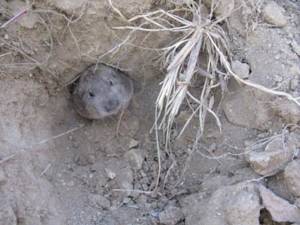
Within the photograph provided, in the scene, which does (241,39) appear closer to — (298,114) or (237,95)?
(237,95)

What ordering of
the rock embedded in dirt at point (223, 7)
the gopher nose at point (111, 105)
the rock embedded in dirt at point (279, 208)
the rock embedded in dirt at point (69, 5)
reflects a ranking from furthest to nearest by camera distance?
the gopher nose at point (111, 105)
the rock embedded in dirt at point (223, 7)
the rock embedded in dirt at point (69, 5)
the rock embedded in dirt at point (279, 208)

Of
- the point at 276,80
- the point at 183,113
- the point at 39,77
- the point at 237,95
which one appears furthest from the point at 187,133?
the point at 39,77

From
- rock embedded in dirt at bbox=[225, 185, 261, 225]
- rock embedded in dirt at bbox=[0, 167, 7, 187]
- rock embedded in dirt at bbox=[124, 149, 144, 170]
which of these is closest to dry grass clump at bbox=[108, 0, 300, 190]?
rock embedded in dirt at bbox=[124, 149, 144, 170]

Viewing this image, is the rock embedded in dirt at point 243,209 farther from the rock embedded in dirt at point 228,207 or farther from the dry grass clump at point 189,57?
the dry grass clump at point 189,57

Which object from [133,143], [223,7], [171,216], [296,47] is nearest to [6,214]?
[171,216]

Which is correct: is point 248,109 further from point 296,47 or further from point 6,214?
point 6,214

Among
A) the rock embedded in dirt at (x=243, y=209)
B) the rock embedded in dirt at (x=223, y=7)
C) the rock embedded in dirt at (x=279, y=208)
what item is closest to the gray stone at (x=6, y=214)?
the rock embedded in dirt at (x=243, y=209)
